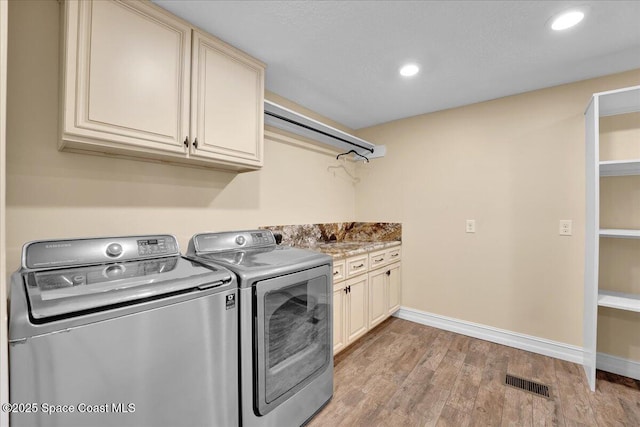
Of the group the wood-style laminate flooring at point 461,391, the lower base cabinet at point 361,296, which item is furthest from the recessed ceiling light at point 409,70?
the wood-style laminate flooring at point 461,391

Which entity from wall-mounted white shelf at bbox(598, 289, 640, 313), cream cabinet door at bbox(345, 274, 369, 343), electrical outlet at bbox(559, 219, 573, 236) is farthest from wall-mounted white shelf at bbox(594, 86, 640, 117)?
cream cabinet door at bbox(345, 274, 369, 343)

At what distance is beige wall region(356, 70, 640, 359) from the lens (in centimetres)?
224

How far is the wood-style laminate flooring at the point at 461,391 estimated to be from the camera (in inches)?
Result: 63.7

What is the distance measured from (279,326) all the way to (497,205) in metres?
2.31

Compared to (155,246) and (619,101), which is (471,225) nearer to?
(619,101)

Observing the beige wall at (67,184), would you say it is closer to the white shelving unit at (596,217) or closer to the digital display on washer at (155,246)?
the digital display on washer at (155,246)

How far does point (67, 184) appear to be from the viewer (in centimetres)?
138

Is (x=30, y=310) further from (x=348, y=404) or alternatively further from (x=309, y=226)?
(x=309, y=226)

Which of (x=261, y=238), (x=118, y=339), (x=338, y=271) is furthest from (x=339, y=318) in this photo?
(x=118, y=339)

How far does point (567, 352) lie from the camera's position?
2240 millimetres

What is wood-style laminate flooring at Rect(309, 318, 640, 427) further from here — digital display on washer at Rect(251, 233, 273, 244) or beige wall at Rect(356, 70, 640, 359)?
digital display on washer at Rect(251, 233, 273, 244)

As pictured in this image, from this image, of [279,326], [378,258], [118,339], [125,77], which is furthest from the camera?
[378,258]

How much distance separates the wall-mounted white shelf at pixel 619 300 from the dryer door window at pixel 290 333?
6.31 feet

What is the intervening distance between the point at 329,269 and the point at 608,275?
2.22m
